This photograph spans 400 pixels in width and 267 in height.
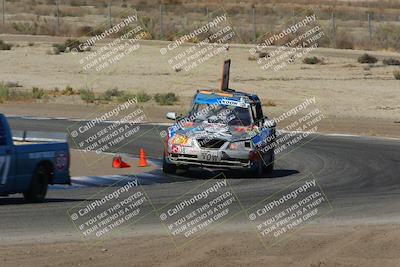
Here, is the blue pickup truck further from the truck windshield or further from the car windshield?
the car windshield

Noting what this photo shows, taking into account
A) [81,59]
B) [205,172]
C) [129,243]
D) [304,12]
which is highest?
[129,243]

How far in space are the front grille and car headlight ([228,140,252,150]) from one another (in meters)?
0.18

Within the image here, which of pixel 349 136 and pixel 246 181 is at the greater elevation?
pixel 246 181

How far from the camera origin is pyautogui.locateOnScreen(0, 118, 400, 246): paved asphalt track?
1691 centimetres

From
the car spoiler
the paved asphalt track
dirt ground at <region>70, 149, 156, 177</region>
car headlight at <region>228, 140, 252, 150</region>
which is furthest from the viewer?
dirt ground at <region>70, 149, 156, 177</region>

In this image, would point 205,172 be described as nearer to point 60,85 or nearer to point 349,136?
point 349,136

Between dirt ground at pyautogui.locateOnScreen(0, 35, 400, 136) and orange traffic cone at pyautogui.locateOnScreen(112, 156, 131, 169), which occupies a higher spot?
orange traffic cone at pyautogui.locateOnScreen(112, 156, 131, 169)

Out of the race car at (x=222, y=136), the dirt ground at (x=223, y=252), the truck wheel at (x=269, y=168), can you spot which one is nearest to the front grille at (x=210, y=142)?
the race car at (x=222, y=136)

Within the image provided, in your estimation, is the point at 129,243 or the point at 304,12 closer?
the point at 129,243

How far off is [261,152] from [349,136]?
34.8 feet

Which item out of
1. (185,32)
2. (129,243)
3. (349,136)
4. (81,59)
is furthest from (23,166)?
(185,32)

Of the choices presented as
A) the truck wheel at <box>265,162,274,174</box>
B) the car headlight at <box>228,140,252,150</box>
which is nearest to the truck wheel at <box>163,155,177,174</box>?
the car headlight at <box>228,140,252,150</box>

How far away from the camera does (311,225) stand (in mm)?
17875

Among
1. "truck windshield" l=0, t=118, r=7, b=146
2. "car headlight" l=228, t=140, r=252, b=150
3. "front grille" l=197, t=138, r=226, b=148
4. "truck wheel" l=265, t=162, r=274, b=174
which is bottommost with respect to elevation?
"truck wheel" l=265, t=162, r=274, b=174
